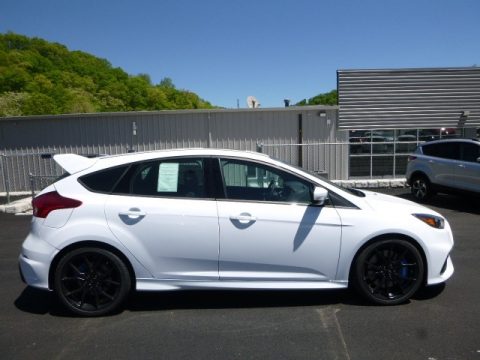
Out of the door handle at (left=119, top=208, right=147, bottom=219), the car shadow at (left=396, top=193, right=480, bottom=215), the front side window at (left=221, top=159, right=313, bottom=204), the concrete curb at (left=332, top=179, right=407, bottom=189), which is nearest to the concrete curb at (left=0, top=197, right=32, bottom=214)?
the door handle at (left=119, top=208, right=147, bottom=219)

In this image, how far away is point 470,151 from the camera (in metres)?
8.92

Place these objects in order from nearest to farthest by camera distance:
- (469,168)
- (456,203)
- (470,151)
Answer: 1. (469,168)
2. (470,151)
3. (456,203)

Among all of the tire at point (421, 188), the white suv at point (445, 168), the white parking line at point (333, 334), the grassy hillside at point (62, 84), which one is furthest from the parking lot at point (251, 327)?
the grassy hillside at point (62, 84)

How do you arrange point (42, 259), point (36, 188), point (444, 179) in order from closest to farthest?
1. point (42, 259)
2. point (444, 179)
3. point (36, 188)

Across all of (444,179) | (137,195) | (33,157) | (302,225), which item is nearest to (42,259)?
(137,195)

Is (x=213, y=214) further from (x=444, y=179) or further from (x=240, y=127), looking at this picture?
(x=240, y=127)

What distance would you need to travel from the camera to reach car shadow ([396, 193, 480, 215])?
8.85 meters

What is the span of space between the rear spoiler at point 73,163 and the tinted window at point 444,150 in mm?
8253

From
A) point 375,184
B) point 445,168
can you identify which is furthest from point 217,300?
point 375,184

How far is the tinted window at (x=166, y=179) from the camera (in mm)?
3877

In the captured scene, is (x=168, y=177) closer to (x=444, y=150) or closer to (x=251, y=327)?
(x=251, y=327)

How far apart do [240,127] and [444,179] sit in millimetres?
6569

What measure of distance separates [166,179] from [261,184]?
0.96 metres

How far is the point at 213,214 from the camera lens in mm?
3754
